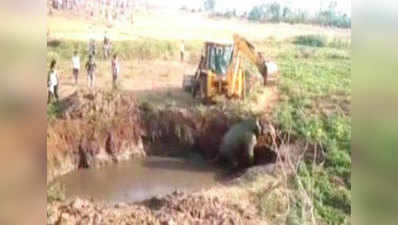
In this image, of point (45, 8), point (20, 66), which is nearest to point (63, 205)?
point (20, 66)

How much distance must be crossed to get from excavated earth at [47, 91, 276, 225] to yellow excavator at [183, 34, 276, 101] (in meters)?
0.11

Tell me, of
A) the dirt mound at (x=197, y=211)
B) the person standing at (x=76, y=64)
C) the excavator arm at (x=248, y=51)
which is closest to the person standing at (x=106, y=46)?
the person standing at (x=76, y=64)

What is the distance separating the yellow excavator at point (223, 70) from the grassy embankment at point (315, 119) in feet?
0.22

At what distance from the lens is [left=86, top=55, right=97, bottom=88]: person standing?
3.23 m

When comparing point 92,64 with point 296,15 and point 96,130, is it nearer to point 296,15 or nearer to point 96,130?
point 96,130

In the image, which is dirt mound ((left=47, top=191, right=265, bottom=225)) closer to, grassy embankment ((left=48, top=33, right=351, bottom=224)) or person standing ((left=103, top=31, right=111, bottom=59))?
grassy embankment ((left=48, top=33, right=351, bottom=224))

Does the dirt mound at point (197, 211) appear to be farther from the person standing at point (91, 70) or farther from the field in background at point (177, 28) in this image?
the field in background at point (177, 28)

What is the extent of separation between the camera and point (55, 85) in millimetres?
3125

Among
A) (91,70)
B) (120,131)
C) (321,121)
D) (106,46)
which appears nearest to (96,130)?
(120,131)

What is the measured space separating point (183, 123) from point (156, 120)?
0.14 metres

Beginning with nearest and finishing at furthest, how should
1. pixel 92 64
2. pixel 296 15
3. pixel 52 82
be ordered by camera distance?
1. pixel 52 82
2. pixel 92 64
3. pixel 296 15

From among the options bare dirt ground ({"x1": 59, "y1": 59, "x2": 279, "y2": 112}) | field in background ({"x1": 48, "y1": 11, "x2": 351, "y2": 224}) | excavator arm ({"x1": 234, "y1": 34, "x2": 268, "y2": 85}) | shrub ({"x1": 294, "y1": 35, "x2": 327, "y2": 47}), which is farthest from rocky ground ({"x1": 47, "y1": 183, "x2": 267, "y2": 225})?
shrub ({"x1": 294, "y1": 35, "x2": 327, "y2": 47})

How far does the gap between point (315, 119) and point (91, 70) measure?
45.9 inches

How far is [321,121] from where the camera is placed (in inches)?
134
